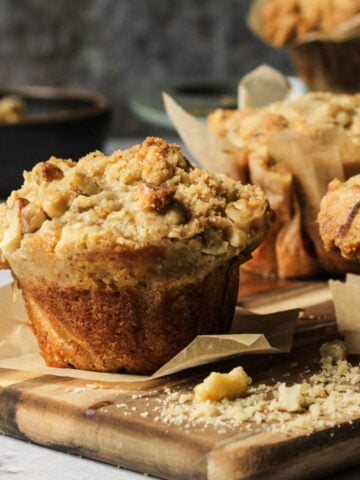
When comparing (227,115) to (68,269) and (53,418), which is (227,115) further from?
(53,418)

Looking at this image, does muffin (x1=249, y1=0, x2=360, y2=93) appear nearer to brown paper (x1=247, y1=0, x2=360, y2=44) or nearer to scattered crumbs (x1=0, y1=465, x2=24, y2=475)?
brown paper (x1=247, y1=0, x2=360, y2=44)

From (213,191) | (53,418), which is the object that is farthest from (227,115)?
(53,418)

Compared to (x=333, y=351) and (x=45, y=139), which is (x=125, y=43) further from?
(x=333, y=351)

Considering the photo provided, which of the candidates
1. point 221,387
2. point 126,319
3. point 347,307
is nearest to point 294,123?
point 347,307

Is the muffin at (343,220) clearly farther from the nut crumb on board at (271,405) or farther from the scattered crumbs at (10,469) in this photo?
the scattered crumbs at (10,469)

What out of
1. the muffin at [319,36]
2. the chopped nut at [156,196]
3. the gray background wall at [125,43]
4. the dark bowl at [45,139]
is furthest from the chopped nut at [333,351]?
the gray background wall at [125,43]

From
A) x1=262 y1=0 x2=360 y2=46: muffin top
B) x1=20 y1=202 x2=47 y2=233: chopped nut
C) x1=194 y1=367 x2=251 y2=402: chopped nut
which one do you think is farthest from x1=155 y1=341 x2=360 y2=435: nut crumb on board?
x1=262 y1=0 x2=360 y2=46: muffin top
